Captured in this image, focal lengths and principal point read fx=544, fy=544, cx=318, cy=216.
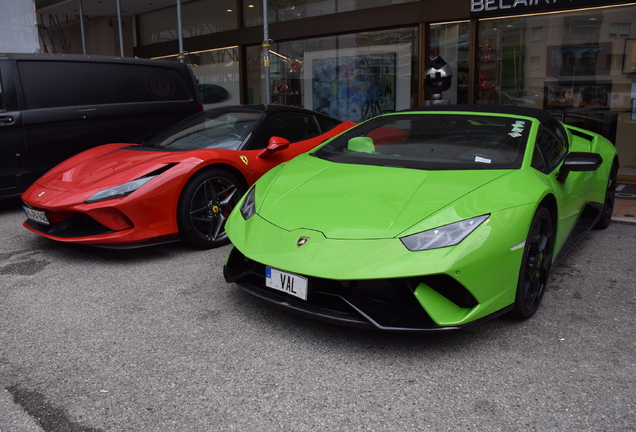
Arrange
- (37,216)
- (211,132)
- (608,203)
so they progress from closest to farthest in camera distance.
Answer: (37,216) → (211,132) → (608,203)

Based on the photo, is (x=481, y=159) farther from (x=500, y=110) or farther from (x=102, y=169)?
(x=102, y=169)

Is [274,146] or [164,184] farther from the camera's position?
[274,146]

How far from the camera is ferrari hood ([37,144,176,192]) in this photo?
13.4 feet

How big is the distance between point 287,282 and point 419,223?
2.32ft

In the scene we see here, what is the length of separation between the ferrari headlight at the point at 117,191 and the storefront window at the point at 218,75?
8.33 metres

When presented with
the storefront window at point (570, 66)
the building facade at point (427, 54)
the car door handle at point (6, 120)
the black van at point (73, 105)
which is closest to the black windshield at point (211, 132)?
the black van at point (73, 105)

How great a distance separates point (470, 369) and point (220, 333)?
127 centimetres

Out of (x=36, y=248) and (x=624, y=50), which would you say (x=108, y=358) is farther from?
(x=624, y=50)

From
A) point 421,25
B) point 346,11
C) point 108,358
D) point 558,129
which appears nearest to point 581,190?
point 558,129

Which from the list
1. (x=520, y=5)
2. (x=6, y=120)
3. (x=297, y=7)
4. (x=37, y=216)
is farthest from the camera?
(x=297, y=7)

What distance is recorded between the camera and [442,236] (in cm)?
259

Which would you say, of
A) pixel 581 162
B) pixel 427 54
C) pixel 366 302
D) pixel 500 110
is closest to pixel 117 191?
pixel 366 302

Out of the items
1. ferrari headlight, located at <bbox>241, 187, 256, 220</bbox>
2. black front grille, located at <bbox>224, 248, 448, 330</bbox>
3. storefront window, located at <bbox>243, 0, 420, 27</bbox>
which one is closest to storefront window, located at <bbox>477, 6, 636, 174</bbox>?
storefront window, located at <bbox>243, 0, 420, 27</bbox>

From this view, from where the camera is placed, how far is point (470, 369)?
8.23 feet
